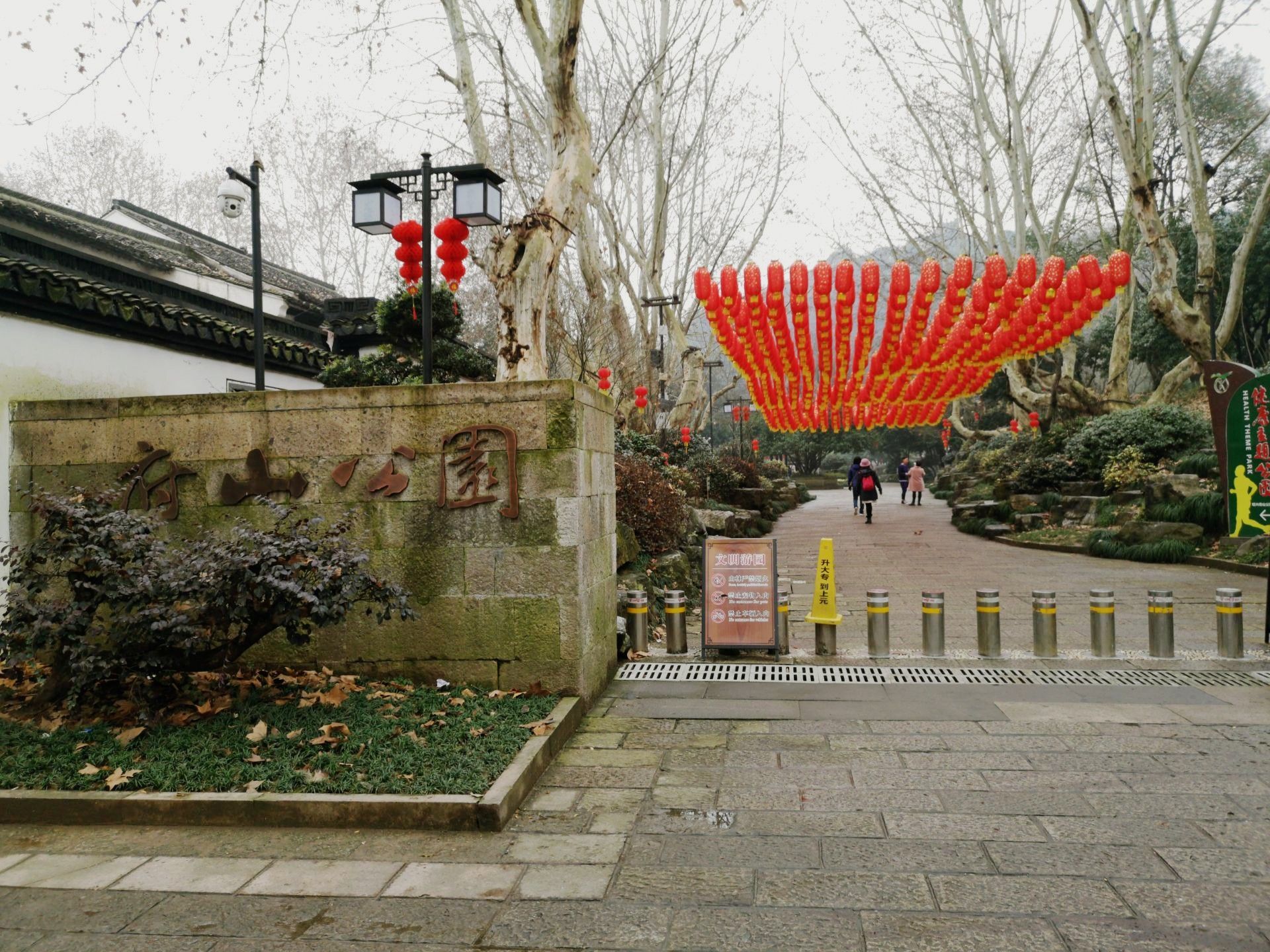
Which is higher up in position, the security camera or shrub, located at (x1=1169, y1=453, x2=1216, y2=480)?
the security camera

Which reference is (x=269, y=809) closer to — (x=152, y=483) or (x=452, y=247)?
(x=152, y=483)

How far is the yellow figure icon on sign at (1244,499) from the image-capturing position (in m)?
7.29

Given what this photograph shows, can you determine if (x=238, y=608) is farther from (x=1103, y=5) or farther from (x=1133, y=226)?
(x=1133, y=226)

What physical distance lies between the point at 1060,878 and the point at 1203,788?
1.47 meters

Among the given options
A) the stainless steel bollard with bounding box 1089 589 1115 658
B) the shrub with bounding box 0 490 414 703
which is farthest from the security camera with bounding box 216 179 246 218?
the stainless steel bollard with bounding box 1089 589 1115 658

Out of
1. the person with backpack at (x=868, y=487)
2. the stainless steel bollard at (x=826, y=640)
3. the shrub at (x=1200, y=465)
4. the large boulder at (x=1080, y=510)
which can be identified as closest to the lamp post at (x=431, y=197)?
the stainless steel bollard at (x=826, y=640)

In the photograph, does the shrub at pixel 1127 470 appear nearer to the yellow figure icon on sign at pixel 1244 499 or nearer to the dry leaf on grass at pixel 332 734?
the yellow figure icon on sign at pixel 1244 499

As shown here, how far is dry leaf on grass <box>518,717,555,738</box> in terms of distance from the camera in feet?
15.9

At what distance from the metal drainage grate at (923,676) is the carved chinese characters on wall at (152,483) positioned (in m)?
3.54

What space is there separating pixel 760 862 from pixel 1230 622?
536cm

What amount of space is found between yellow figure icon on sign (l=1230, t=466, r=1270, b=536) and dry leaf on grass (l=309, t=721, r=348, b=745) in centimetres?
747

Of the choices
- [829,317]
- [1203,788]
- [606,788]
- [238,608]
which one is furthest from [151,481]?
[829,317]

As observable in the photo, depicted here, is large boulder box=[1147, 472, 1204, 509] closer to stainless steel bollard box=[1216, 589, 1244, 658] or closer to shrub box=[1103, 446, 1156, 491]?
shrub box=[1103, 446, 1156, 491]

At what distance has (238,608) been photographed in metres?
4.74
